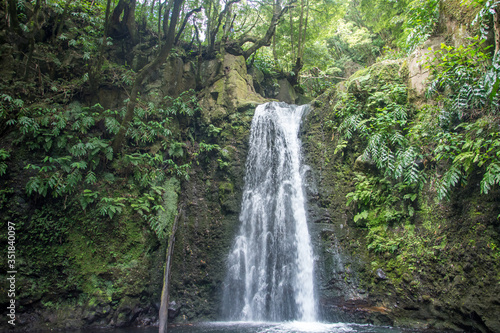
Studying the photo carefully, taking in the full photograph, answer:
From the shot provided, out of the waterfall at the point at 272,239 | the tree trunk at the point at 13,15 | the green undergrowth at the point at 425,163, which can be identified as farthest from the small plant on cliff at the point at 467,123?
the tree trunk at the point at 13,15

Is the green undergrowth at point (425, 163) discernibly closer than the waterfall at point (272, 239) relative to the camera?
Yes

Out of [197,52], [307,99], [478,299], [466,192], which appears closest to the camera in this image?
[478,299]

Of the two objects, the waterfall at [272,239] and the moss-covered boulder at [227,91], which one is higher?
the moss-covered boulder at [227,91]

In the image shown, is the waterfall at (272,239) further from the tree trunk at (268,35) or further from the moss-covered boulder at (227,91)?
the tree trunk at (268,35)

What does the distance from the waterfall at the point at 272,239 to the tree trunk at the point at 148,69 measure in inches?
153

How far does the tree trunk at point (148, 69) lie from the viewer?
6.08 meters

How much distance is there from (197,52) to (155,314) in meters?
10.4

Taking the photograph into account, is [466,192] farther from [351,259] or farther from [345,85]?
[345,85]

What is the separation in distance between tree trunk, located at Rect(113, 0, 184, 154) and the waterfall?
3.90 m

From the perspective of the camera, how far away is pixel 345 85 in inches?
334

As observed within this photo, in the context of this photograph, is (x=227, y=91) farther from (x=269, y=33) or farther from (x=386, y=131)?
(x=386, y=131)

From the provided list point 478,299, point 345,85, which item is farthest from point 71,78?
point 478,299

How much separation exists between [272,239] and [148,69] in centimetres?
557

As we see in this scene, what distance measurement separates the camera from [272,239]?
290 inches
